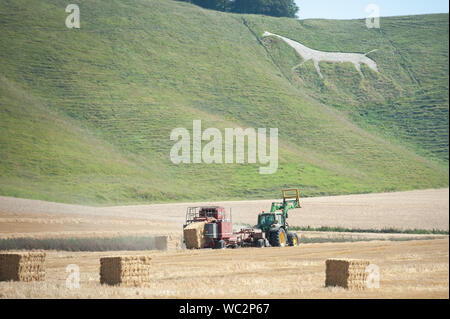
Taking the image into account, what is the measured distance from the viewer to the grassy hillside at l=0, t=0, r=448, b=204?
89.4 metres

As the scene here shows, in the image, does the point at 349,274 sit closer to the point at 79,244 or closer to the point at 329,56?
the point at 79,244

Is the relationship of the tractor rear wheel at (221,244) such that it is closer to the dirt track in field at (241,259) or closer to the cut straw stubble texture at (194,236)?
the cut straw stubble texture at (194,236)

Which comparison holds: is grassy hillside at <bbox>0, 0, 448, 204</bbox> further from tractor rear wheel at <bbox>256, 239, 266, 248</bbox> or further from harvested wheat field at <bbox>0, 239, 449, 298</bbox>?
harvested wheat field at <bbox>0, 239, 449, 298</bbox>

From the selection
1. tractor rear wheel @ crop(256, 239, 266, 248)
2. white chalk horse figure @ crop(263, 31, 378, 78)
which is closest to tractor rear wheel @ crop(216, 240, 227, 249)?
tractor rear wheel @ crop(256, 239, 266, 248)

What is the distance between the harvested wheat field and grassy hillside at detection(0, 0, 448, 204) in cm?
4448

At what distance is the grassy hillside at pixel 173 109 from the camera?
89438mm

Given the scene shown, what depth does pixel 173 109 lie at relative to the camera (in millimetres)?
115438

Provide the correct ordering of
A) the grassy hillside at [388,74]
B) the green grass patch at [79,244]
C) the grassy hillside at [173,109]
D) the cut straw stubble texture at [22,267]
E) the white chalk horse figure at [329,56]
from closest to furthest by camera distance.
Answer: the cut straw stubble texture at [22,267] < the green grass patch at [79,244] < the grassy hillside at [173,109] < the grassy hillside at [388,74] < the white chalk horse figure at [329,56]

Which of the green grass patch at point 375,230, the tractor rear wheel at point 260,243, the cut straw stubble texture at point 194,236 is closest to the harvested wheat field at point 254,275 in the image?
the cut straw stubble texture at point 194,236

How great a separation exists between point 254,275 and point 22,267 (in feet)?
24.9

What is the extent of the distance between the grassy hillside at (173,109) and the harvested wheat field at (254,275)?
146ft

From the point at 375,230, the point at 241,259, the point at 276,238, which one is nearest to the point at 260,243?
the point at 276,238

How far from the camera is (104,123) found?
107000 mm
